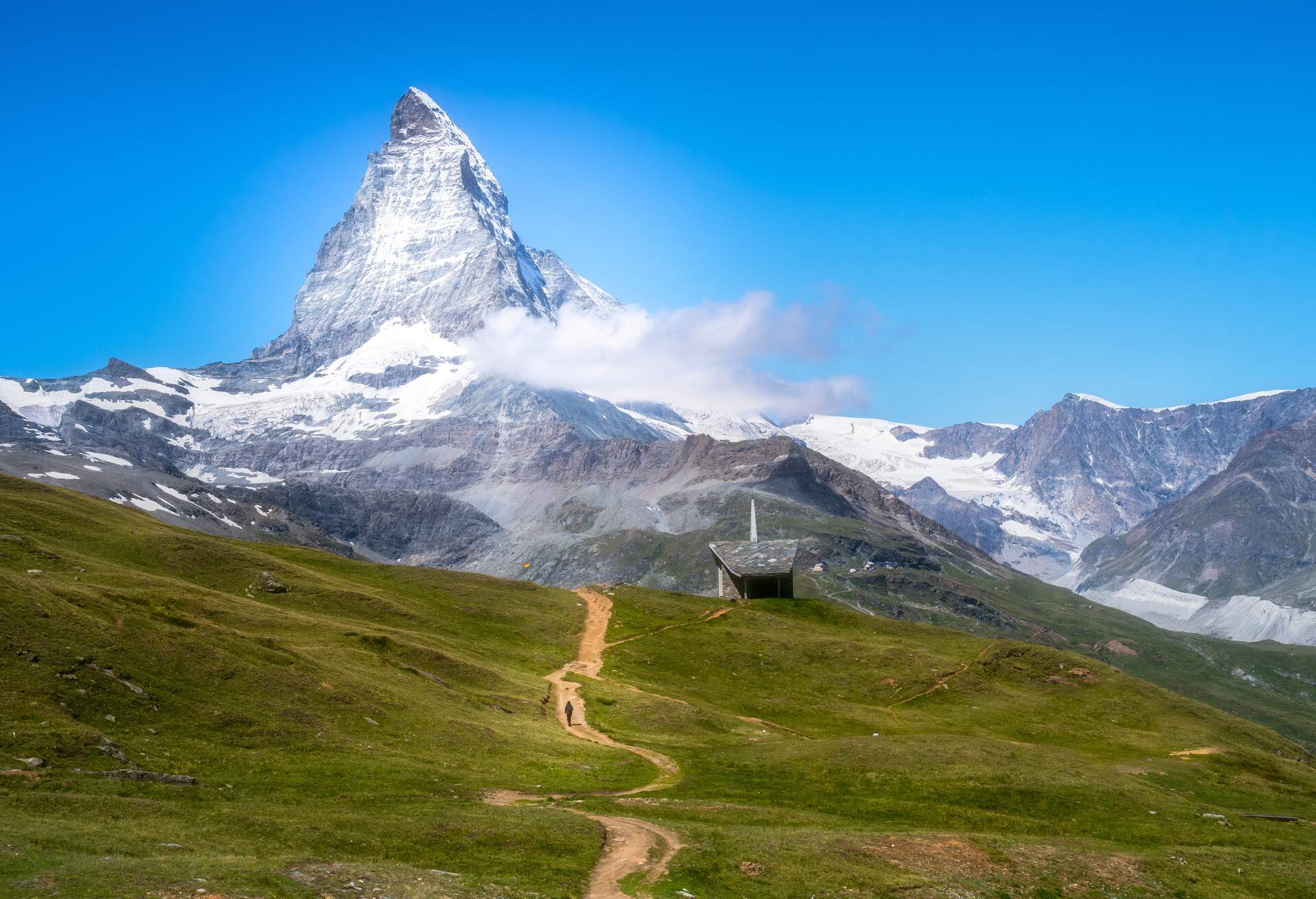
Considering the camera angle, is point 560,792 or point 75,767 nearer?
point 75,767

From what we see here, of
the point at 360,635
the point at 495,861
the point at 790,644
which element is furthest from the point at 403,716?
the point at 790,644

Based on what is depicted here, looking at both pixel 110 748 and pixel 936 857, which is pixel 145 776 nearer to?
pixel 110 748

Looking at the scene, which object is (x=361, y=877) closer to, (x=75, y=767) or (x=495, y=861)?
(x=495, y=861)

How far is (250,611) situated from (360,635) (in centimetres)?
843

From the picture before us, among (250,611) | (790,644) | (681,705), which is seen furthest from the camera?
(790,644)

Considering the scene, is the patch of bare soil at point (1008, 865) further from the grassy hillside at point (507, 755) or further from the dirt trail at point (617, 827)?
the dirt trail at point (617, 827)

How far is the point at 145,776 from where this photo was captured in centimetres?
3925

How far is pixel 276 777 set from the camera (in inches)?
1726

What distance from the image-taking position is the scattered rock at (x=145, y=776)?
127ft

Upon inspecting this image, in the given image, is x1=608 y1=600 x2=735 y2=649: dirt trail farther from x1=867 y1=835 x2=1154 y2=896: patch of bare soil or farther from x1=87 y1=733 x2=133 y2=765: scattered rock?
x1=87 y1=733 x2=133 y2=765: scattered rock

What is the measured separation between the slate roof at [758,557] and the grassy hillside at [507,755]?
2636 centimetres

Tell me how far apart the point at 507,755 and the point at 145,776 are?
2148 cm

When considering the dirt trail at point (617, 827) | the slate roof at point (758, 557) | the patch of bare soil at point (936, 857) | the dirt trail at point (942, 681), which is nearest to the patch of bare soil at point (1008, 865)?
the patch of bare soil at point (936, 857)

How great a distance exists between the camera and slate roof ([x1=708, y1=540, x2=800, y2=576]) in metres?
131
